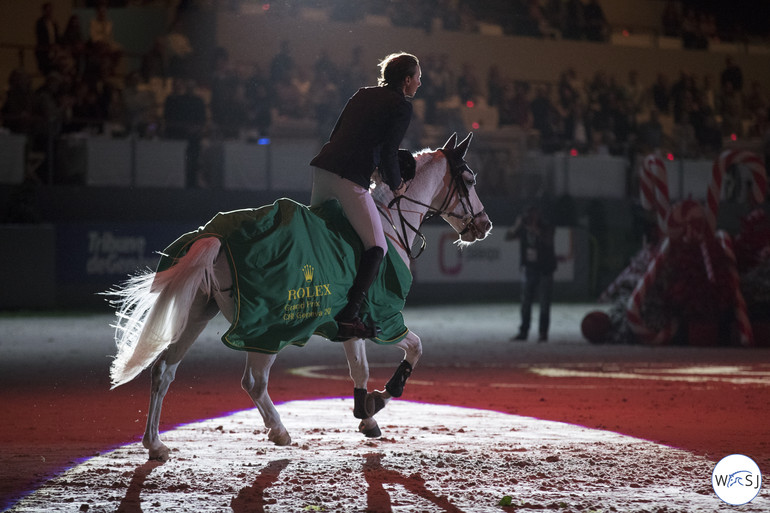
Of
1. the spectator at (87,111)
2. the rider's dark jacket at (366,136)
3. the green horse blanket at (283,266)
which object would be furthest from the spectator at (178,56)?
the green horse blanket at (283,266)

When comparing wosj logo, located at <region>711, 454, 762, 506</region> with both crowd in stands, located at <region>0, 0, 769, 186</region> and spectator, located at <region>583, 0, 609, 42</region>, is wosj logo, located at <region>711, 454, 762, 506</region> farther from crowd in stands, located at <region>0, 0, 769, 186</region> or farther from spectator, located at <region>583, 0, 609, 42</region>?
spectator, located at <region>583, 0, 609, 42</region>

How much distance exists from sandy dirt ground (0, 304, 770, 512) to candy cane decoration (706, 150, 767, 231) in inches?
126

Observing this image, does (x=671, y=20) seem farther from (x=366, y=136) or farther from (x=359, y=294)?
(x=359, y=294)

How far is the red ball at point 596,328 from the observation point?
1603cm

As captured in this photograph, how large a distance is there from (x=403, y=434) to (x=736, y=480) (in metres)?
2.69

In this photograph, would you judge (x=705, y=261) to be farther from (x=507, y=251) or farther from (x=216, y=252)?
(x=216, y=252)

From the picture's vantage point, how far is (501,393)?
1055cm

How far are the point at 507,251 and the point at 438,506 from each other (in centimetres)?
1850

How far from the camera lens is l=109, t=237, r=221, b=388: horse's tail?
6.63 metres

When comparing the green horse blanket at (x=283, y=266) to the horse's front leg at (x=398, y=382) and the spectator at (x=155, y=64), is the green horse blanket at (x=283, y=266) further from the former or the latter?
the spectator at (x=155, y=64)

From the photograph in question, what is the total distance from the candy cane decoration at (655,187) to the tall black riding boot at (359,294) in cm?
1025

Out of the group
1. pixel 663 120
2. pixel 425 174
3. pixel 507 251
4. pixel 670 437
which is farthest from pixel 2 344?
pixel 663 120

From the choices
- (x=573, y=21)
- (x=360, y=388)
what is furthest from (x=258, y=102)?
(x=360, y=388)

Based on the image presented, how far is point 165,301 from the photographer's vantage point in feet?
21.9
